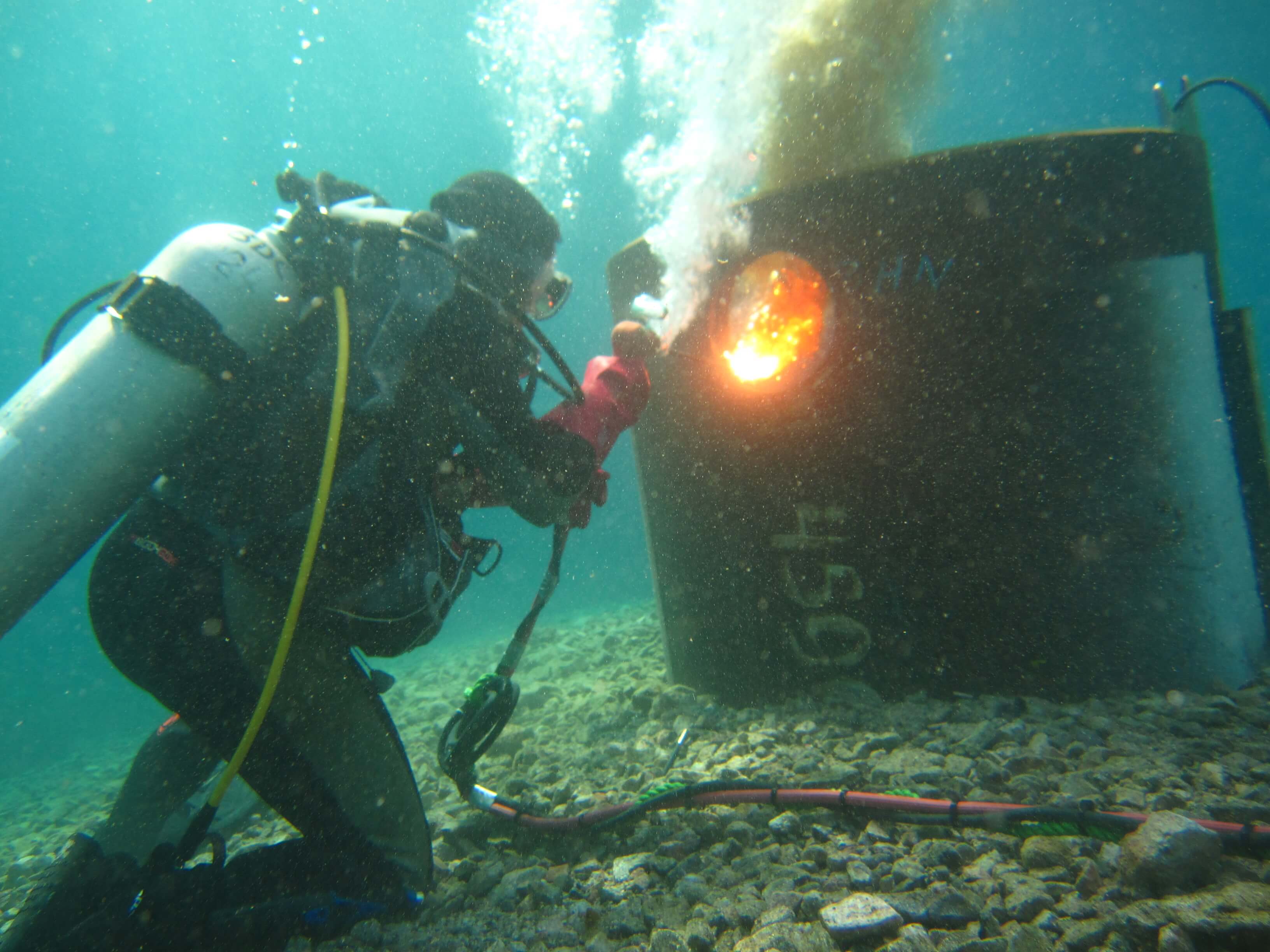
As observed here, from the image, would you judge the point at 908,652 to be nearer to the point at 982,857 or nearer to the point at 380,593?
the point at 982,857

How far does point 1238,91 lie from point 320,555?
17.2ft

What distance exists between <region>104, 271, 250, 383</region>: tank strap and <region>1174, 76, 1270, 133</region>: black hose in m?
4.26

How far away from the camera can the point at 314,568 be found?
1.71 m

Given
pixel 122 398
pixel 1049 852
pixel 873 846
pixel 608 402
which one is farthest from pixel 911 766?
pixel 122 398

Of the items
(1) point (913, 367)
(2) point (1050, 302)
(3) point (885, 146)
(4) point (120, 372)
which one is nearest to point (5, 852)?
(4) point (120, 372)

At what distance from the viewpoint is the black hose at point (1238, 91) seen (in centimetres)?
268

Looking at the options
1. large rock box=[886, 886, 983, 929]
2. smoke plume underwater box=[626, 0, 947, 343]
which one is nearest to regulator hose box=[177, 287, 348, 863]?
large rock box=[886, 886, 983, 929]

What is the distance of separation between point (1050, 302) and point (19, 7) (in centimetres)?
3564

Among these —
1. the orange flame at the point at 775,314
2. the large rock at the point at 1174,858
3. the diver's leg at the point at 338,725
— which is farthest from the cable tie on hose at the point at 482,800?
the orange flame at the point at 775,314

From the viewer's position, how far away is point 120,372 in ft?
5.34

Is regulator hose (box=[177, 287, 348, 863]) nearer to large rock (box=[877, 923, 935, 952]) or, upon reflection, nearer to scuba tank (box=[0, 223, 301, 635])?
scuba tank (box=[0, 223, 301, 635])

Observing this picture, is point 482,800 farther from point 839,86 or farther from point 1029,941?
point 839,86

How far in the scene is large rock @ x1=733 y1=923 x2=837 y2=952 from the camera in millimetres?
1217

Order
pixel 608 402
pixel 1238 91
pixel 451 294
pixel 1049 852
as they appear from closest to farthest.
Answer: pixel 1049 852 → pixel 451 294 → pixel 608 402 → pixel 1238 91
